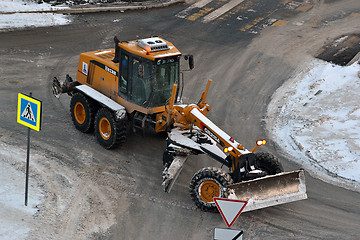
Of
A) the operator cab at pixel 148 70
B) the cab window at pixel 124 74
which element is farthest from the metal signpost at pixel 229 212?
the cab window at pixel 124 74

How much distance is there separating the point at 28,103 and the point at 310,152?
26.0 ft

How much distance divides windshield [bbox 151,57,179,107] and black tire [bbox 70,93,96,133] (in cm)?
213

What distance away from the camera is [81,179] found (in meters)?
14.1

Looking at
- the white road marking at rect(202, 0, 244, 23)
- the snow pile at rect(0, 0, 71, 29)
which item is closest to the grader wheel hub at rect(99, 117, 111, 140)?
the snow pile at rect(0, 0, 71, 29)

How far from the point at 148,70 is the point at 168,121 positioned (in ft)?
4.51

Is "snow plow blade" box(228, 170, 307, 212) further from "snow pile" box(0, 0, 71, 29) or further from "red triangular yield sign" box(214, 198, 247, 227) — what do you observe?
"snow pile" box(0, 0, 71, 29)

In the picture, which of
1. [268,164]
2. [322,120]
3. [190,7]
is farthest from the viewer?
[190,7]

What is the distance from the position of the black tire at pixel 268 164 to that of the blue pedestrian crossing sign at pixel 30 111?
5.16 metres

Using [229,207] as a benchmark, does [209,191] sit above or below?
below

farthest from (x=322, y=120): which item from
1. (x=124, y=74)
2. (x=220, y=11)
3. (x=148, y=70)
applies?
(x=220, y=11)

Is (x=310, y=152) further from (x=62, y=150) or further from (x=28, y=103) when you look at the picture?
(x=28, y=103)

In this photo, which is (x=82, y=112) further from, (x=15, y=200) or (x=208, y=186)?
(x=208, y=186)

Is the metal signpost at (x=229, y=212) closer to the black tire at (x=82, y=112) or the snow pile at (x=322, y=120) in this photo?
the snow pile at (x=322, y=120)

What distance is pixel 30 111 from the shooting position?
1188 centimetres
